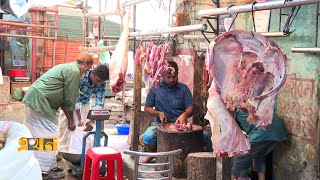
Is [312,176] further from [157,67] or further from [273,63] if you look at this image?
[157,67]

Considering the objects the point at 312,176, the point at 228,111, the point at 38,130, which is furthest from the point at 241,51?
the point at 38,130

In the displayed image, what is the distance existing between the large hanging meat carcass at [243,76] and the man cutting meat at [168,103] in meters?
2.99

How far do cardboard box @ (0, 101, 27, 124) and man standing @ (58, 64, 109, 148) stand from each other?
254cm

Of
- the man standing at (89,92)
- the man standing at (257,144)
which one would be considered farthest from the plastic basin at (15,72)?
the man standing at (257,144)

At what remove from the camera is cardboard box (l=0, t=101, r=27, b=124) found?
10969 mm

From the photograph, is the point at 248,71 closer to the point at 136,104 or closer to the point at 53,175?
the point at 136,104

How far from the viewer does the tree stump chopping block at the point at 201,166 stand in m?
6.13

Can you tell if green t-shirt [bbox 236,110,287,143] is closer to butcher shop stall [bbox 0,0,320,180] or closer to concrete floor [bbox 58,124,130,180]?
butcher shop stall [bbox 0,0,320,180]

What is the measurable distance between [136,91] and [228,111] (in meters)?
3.76

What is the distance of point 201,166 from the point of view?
20.1 feet

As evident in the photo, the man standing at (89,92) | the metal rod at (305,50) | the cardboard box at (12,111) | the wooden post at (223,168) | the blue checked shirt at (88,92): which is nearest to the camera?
the metal rod at (305,50)

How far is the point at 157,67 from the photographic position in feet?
24.5

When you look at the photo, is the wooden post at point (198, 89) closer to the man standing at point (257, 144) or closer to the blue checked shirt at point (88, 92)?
the blue checked shirt at point (88, 92)

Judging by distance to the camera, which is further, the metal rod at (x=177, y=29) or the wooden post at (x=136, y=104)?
the wooden post at (x=136, y=104)
